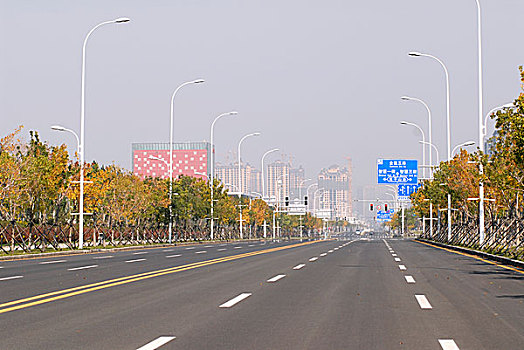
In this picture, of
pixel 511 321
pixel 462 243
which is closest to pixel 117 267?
pixel 511 321

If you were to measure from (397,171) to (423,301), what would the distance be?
6252 cm

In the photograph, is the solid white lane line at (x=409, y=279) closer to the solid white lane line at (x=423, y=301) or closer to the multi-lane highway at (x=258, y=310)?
the multi-lane highway at (x=258, y=310)

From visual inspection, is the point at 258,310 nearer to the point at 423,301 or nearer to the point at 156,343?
the point at 423,301

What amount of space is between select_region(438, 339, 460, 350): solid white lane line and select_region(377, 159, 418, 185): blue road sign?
66.5 metres

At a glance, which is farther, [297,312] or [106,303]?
[106,303]

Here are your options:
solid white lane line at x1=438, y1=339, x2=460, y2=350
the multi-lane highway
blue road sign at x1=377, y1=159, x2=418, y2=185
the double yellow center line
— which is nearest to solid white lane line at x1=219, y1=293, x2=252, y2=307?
the multi-lane highway

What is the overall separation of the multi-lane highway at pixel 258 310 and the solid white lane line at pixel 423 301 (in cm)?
2

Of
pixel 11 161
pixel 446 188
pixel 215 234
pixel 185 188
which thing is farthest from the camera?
pixel 215 234

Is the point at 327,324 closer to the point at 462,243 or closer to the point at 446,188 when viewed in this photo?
the point at 462,243

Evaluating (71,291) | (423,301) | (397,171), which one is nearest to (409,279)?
(423,301)

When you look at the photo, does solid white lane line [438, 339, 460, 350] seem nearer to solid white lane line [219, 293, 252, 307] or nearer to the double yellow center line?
solid white lane line [219, 293, 252, 307]

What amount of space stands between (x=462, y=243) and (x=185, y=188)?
114 ft

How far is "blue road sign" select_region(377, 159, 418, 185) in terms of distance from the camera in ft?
245

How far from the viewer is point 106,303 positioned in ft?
42.6
